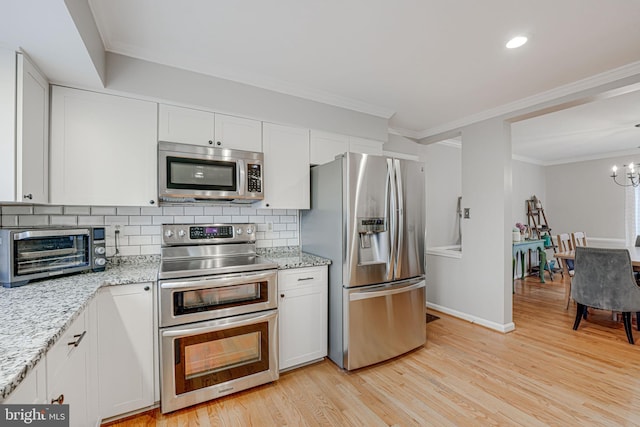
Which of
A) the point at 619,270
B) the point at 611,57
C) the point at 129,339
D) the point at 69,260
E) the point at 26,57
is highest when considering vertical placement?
the point at 611,57

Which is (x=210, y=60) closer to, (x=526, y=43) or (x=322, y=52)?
(x=322, y=52)

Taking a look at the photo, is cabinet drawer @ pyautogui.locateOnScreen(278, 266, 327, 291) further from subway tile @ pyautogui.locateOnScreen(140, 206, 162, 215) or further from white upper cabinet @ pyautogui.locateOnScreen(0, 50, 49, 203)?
white upper cabinet @ pyautogui.locateOnScreen(0, 50, 49, 203)

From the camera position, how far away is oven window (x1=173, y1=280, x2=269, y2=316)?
1970 millimetres

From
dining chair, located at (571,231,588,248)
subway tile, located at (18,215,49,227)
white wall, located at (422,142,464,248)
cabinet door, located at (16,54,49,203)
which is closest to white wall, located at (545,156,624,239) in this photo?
dining chair, located at (571,231,588,248)

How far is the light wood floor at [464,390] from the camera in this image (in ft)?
6.26

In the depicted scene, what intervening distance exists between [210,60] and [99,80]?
2.48 feet

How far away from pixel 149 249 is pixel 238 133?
120 centimetres

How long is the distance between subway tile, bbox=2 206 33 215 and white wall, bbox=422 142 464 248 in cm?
427

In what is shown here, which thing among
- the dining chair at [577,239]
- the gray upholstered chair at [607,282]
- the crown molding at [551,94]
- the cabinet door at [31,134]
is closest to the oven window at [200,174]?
the cabinet door at [31,134]

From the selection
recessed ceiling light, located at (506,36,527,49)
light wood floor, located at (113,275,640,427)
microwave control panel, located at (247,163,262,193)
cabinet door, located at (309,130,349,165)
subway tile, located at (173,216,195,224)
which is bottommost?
light wood floor, located at (113,275,640,427)

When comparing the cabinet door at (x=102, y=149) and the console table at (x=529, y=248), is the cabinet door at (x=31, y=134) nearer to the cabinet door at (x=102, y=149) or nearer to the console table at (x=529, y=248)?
the cabinet door at (x=102, y=149)

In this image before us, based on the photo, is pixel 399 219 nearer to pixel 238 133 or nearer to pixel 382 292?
pixel 382 292

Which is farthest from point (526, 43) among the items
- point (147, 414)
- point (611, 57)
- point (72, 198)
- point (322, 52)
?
point (147, 414)

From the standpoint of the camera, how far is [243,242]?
274 cm
